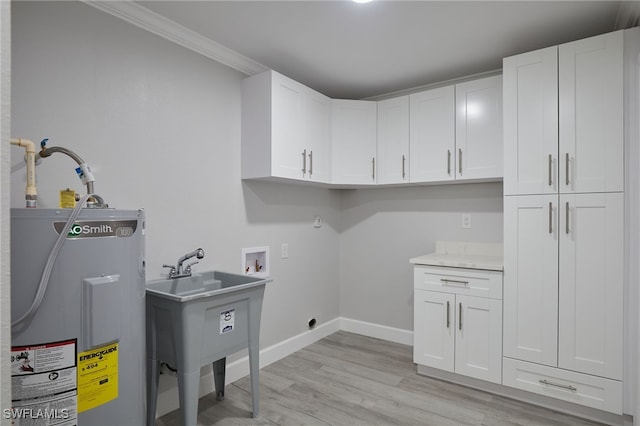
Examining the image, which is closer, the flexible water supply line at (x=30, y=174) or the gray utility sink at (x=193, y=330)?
the flexible water supply line at (x=30, y=174)

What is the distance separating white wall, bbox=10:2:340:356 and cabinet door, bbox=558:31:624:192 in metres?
2.16

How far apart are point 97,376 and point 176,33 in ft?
6.66

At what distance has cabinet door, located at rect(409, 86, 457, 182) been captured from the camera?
2973 mm

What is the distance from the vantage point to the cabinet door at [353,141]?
10.8 feet

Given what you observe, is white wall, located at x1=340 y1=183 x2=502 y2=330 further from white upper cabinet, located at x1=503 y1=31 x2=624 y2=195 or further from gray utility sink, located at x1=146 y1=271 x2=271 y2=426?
gray utility sink, located at x1=146 y1=271 x2=271 y2=426

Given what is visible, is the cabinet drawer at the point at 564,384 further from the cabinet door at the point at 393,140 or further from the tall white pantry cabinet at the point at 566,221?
the cabinet door at the point at 393,140

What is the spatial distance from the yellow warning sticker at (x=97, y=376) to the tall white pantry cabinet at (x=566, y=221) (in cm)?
234

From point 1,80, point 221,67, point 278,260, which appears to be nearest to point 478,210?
point 278,260

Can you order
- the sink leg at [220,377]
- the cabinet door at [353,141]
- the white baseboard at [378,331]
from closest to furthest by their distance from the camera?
the sink leg at [220,377] → the cabinet door at [353,141] → the white baseboard at [378,331]

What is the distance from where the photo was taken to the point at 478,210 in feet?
10.4

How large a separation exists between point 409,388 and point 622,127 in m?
2.18

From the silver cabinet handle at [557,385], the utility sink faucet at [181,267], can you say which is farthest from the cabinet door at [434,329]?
the utility sink faucet at [181,267]

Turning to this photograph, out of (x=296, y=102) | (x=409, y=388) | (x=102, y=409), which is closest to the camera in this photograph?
(x=102, y=409)

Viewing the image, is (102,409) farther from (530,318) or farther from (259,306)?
(530,318)
